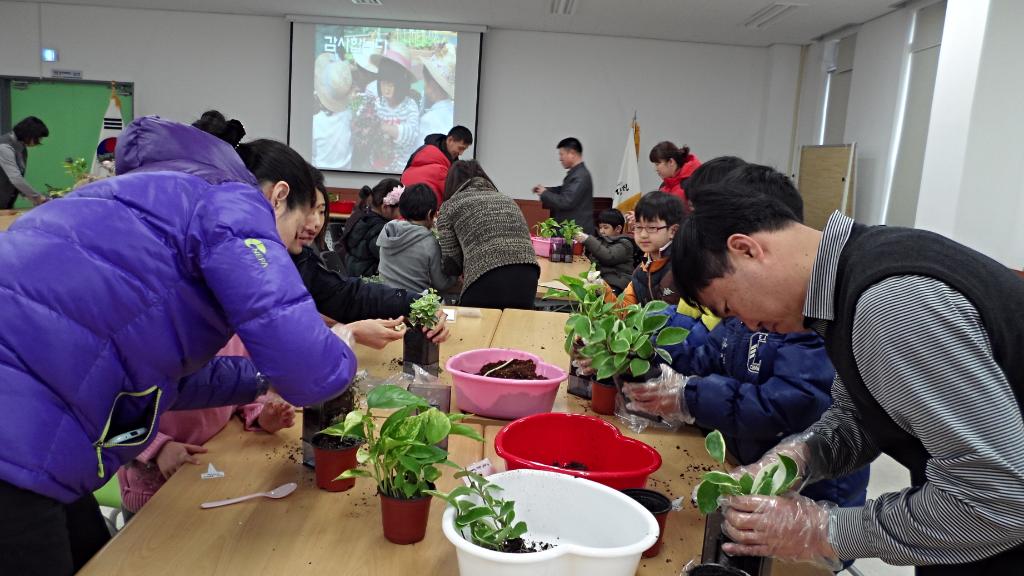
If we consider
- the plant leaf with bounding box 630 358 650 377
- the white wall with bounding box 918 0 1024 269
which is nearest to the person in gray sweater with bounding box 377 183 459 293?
the plant leaf with bounding box 630 358 650 377

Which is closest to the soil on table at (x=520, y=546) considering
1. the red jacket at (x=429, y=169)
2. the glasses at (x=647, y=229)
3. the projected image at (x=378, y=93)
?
the glasses at (x=647, y=229)

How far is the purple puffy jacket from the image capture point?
105cm

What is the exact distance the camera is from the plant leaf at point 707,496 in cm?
101

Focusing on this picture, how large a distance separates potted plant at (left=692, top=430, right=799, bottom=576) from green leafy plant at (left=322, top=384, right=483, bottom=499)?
1.18 ft

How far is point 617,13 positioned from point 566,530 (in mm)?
7208

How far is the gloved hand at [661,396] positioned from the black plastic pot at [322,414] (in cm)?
64

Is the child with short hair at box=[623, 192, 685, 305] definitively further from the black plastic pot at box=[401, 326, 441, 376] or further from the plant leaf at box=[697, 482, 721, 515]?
the plant leaf at box=[697, 482, 721, 515]

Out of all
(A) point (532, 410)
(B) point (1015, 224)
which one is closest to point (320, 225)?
(A) point (532, 410)

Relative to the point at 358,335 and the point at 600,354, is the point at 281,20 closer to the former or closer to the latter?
the point at 358,335

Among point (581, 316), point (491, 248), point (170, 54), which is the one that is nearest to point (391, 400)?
point (581, 316)

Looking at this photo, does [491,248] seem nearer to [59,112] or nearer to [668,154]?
[668,154]

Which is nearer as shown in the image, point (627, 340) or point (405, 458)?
point (405, 458)

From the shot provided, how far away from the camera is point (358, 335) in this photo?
2.03m

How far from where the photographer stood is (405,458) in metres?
1.09
